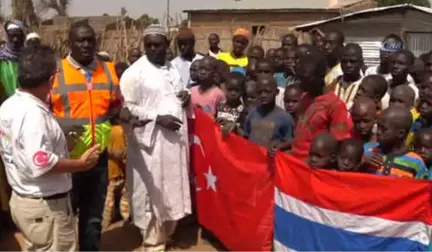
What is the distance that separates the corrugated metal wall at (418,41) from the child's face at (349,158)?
1061cm

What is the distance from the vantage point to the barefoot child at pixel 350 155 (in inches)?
173

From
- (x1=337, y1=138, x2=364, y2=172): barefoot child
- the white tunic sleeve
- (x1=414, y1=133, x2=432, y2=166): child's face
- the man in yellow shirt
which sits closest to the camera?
(x1=337, y1=138, x2=364, y2=172): barefoot child

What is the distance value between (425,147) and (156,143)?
243 centimetres

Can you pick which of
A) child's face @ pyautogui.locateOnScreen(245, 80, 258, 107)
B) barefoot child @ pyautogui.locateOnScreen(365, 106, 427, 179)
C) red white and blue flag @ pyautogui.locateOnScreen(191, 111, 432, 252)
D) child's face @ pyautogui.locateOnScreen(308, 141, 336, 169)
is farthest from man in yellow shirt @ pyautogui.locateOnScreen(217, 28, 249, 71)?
barefoot child @ pyautogui.locateOnScreen(365, 106, 427, 179)

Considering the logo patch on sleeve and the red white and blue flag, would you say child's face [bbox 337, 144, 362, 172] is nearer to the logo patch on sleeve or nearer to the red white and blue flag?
the red white and blue flag

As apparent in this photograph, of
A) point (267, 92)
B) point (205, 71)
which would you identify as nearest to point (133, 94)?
point (205, 71)

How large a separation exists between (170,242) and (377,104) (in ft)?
8.26

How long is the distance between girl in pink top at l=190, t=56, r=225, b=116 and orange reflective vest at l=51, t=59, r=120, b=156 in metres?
1.55

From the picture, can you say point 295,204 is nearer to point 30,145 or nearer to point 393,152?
point 393,152

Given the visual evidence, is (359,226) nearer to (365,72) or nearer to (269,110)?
(269,110)

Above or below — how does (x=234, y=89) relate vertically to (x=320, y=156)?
above

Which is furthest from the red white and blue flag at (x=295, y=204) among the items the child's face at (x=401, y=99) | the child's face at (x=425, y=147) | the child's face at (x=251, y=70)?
the child's face at (x=401, y=99)

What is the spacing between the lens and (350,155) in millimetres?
4398

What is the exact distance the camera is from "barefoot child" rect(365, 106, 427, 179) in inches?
168
